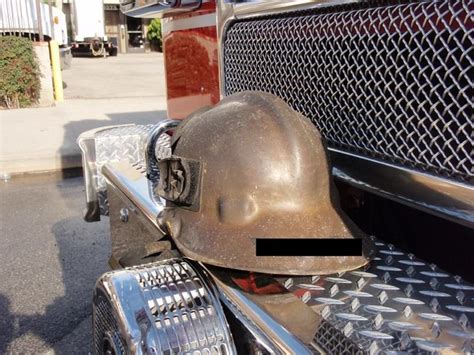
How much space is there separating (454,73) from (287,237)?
1.86ft

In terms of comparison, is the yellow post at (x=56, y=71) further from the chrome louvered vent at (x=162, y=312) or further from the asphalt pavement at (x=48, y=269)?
the chrome louvered vent at (x=162, y=312)

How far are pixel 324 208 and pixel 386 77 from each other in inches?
15.4

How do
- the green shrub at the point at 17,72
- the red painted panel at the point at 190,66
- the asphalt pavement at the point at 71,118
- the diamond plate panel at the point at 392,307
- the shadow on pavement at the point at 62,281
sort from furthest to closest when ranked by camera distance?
the green shrub at the point at 17,72 → the asphalt pavement at the point at 71,118 → the shadow on pavement at the point at 62,281 → the red painted panel at the point at 190,66 → the diamond plate panel at the point at 392,307

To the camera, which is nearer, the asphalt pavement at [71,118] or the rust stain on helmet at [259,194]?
the rust stain on helmet at [259,194]

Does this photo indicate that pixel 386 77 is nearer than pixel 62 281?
Yes

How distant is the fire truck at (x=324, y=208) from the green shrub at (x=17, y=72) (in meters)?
9.73

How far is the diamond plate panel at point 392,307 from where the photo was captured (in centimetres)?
109

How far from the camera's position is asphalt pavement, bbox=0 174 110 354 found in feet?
9.64

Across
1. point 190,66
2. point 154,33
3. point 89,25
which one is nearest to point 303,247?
point 190,66

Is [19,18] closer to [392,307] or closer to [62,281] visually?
[62,281]

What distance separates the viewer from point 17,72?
10453 millimetres

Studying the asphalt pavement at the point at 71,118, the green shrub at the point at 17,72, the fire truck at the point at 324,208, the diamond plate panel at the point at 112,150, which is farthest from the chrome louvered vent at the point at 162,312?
the green shrub at the point at 17,72

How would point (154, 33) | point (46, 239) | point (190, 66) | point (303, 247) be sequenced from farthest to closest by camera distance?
point (154, 33) → point (46, 239) → point (190, 66) → point (303, 247)

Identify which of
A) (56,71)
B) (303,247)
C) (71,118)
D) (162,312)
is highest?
(56,71)
